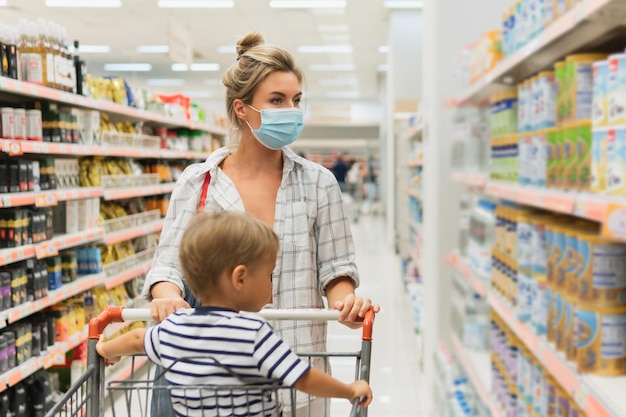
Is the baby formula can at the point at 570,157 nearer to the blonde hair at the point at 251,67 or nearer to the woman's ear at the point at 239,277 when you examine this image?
the blonde hair at the point at 251,67

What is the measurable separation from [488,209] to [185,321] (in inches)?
98.7

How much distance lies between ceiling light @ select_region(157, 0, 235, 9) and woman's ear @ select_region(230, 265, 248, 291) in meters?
9.73

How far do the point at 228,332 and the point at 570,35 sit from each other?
A: 141 centimetres

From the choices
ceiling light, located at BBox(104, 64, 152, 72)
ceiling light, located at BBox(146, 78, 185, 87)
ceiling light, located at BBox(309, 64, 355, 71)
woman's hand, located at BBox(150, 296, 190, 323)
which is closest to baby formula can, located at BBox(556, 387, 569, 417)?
woman's hand, located at BBox(150, 296, 190, 323)

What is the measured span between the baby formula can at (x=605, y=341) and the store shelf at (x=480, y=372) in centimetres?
106

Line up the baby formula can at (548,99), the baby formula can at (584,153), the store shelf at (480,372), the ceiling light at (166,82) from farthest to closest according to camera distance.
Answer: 1. the ceiling light at (166,82)
2. the store shelf at (480,372)
3. the baby formula can at (548,99)
4. the baby formula can at (584,153)

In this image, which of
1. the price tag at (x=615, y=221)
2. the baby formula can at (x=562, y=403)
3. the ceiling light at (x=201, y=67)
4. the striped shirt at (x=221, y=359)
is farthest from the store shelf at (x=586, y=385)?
the ceiling light at (x=201, y=67)

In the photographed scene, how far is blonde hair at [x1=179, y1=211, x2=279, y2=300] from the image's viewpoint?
1284 millimetres

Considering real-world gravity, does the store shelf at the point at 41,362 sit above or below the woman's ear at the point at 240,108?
below

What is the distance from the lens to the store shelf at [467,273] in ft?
10.8

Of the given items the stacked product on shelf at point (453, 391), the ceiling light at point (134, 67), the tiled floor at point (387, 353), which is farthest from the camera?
the ceiling light at point (134, 67)

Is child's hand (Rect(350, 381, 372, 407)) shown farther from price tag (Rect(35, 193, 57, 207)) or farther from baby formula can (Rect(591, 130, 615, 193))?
price tag (Rect(35, 193, 57, 207))

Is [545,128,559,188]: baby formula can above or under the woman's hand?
above

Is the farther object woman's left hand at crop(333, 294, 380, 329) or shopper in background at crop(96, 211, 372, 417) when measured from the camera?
woman's left hand at crop(333, 294, 380, 329)
